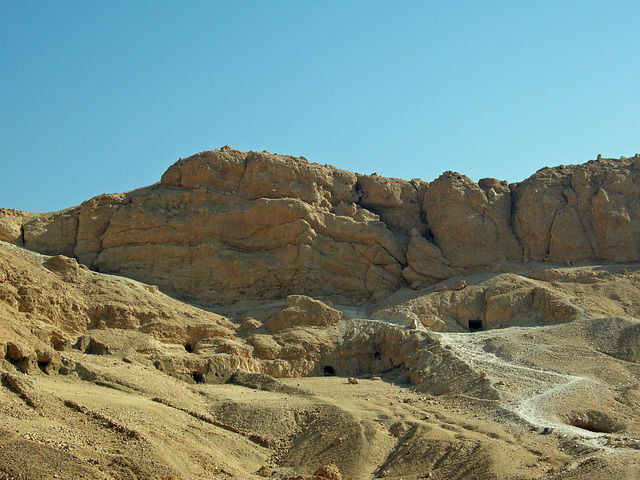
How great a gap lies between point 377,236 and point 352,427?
17.1 m

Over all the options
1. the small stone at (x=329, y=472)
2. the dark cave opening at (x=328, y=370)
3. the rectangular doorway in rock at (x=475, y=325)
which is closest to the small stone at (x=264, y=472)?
the small stone at (x=329, y=472)

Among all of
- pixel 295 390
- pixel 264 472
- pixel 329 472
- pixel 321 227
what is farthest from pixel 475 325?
pixel 264 472

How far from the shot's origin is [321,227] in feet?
118

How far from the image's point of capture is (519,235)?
37656mm

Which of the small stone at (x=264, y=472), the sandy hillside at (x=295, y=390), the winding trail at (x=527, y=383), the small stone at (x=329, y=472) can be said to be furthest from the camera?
the winding trail at (x=527, y=383)

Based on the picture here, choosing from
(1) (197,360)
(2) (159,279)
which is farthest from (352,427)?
(2) (159,279)

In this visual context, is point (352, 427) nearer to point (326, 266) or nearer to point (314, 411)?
point (314, 411)

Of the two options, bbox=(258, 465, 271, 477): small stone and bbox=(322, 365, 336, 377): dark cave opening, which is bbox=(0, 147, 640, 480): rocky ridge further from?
bbox=(322, 365, 336, 377): dark cave opening

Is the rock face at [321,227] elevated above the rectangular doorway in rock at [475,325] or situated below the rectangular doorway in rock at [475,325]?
above

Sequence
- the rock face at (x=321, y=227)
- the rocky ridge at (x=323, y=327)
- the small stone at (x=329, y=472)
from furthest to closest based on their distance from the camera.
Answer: the rock face at (x=321, y=227), the rocky ridge at (x=323, y=327), the small stone at (x=329, y=472)

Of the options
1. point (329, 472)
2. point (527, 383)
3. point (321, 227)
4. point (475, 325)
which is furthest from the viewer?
point (321, 227)

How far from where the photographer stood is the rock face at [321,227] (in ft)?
111

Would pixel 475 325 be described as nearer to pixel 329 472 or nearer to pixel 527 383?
pixel 527 383

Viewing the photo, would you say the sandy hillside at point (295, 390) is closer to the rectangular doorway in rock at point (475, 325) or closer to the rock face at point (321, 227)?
the rectangular doorway in rock at point (475, 325)
